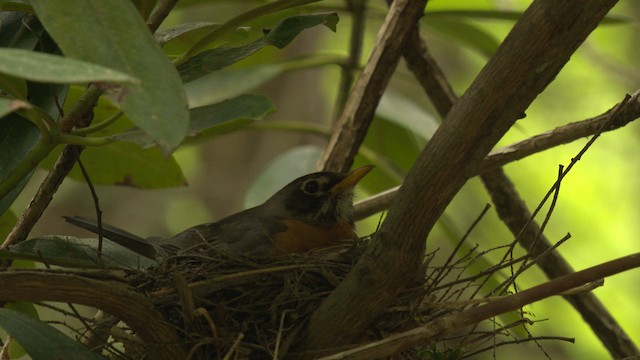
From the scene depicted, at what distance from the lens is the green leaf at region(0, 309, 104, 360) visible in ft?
6.88

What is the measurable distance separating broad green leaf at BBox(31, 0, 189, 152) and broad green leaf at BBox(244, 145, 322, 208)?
2.26 metres

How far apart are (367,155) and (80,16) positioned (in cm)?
264

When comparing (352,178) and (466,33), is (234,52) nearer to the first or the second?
(352,178)

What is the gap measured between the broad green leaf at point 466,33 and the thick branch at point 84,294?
246 cm

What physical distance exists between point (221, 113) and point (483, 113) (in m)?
0.70

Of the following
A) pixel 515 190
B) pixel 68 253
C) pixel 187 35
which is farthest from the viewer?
pixel 515 190

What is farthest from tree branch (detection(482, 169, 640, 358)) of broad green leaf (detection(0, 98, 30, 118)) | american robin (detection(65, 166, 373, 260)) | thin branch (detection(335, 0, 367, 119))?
broad green leaf (detection(0, 98, 30, 118))

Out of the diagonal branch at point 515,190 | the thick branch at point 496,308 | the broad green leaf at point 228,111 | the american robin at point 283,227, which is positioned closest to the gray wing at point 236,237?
the american robin at point 283,227

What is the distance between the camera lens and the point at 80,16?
1.71 m

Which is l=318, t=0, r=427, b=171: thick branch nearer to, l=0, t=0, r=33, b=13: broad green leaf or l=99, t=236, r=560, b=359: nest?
l=99, t=236, r=560, b=359: nest

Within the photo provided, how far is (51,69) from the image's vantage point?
1422mm

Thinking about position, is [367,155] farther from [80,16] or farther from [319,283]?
[80,16]

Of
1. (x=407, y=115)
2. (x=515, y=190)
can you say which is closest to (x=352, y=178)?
(x=515, y=190)

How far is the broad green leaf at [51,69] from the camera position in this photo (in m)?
1.38
